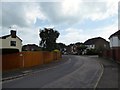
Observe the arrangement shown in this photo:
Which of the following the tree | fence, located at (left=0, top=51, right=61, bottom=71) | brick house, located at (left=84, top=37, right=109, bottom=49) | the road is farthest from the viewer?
brick house, located at (left=84, top=37, right=109, bottom=49)

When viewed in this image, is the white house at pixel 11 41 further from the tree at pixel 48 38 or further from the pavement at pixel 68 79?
the pavement at pixel 68 79

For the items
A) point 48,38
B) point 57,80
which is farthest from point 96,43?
point 57,80

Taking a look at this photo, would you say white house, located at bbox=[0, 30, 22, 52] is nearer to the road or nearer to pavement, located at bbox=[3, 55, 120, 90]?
pavement, located at bbox=[3, 55, 120, 90]

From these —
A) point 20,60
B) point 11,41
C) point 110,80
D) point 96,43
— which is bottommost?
point 110,80

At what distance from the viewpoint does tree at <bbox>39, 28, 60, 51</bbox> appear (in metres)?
65.2

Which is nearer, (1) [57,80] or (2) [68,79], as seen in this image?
(1) [57,80]

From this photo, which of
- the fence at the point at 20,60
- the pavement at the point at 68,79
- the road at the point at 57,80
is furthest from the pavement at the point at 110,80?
the fence at the point at 20,60

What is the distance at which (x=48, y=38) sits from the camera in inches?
2621

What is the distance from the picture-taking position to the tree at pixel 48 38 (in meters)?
65.2

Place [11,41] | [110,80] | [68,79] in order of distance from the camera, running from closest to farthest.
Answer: [110,80] < [68,79] < [11,41]

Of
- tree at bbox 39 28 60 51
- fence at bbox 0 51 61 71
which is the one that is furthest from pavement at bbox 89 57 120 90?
tree at bbox 39 28 60 51

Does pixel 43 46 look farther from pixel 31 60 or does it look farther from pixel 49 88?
pixel 49 88

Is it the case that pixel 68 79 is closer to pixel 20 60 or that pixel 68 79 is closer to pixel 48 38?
pixel 20 60

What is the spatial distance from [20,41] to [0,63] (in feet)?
143
